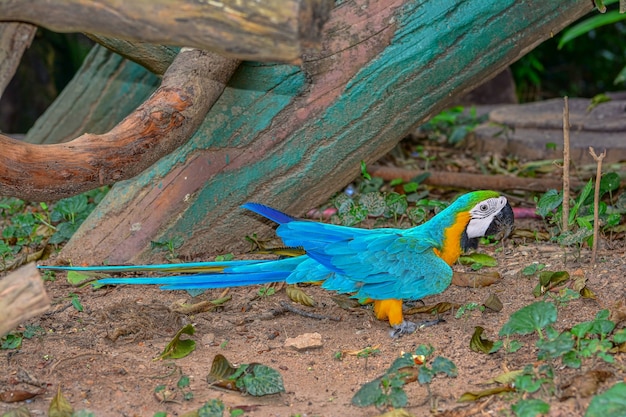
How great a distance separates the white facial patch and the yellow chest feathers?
2 centimetres

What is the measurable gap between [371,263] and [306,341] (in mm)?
289

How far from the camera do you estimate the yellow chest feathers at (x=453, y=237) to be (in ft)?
8.15

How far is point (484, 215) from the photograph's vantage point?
2.48 metres

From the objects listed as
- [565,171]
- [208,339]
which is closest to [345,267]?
[208,339]

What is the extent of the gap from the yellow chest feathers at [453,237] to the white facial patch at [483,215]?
0.06ft

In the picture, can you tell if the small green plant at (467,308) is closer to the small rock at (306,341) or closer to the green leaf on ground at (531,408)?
the small rock at (306,341)

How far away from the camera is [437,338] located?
240 cm

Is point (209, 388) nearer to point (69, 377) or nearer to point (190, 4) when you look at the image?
point (69, 377)

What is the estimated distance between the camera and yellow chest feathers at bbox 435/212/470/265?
248 centimetres

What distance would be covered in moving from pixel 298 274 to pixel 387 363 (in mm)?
367

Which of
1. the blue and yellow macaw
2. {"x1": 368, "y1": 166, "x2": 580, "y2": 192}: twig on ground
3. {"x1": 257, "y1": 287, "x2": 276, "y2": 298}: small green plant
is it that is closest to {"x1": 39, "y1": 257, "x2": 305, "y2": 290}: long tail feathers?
the blue and yellow macaw

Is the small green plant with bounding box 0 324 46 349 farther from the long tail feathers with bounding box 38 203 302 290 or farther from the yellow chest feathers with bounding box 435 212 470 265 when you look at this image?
the yellow chest feathers with bounding box 435 212 470 265

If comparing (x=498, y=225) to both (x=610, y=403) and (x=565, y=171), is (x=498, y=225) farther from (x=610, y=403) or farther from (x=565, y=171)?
(x=610, y=403)

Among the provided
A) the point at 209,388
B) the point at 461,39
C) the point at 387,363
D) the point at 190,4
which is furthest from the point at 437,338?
the point at 190,4
